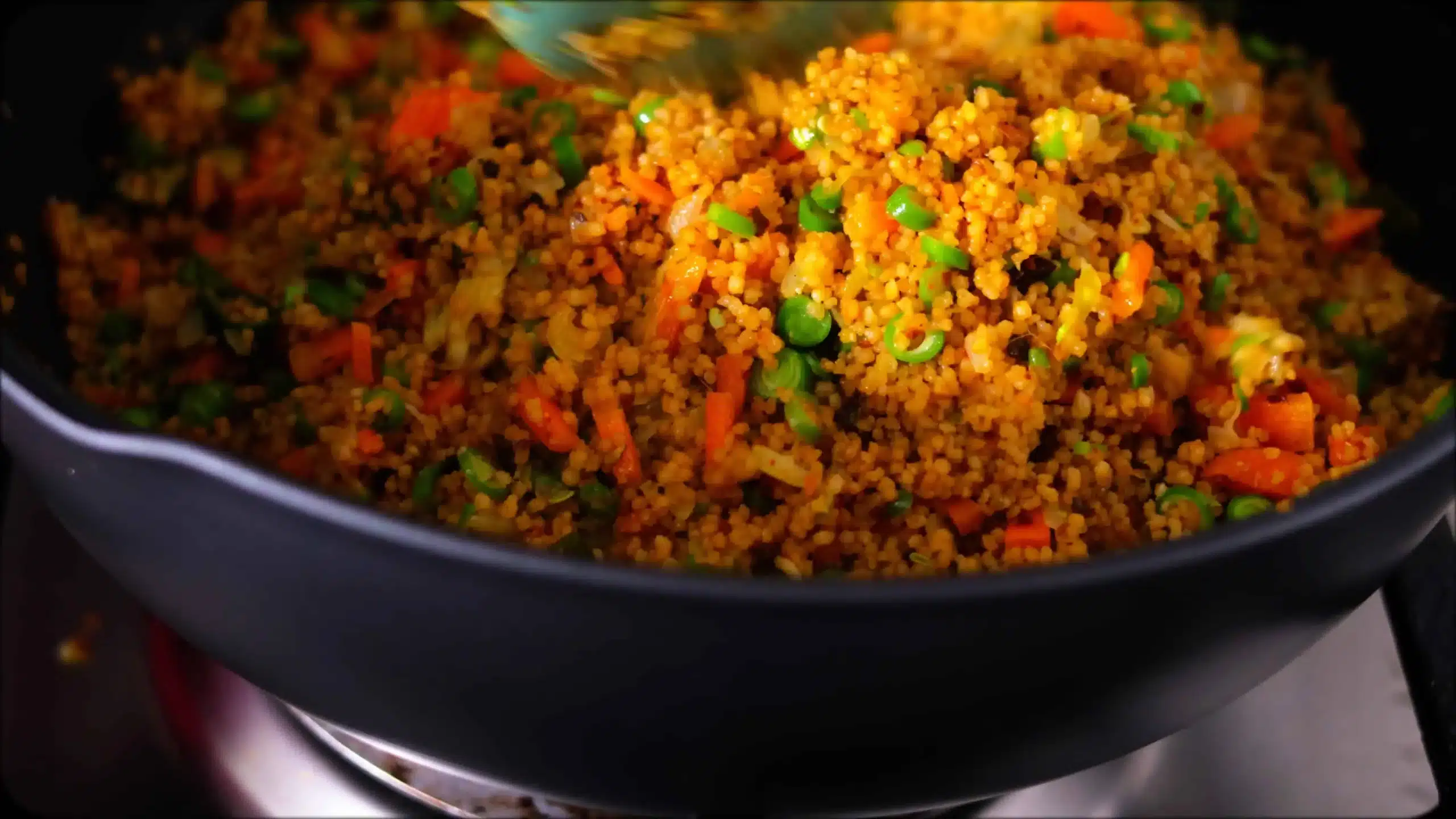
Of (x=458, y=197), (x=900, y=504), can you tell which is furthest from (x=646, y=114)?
(x=900, y=504)

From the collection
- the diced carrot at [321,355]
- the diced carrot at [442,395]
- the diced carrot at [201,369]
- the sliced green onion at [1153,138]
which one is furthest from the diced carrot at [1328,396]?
the diced carrot at [201,369]

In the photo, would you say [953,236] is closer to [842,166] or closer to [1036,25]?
[842,166]

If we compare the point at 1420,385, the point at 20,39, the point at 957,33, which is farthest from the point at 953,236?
the point at 20,39

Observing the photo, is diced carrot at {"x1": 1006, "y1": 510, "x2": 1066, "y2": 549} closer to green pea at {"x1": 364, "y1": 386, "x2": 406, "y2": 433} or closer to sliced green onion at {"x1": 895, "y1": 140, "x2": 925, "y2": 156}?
sliced green onion at {"x1": 895, "y1": 140, "x2": 925, "y2": 156}

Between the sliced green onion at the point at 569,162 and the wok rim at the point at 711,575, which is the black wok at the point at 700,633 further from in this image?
the sliced green onion at the point at 569,162

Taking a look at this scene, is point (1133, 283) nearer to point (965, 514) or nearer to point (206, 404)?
point (965, 514)

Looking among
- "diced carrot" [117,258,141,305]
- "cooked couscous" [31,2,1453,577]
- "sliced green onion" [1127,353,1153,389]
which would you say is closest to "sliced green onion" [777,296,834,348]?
"cooked couscous" [31,2,1453,577]
